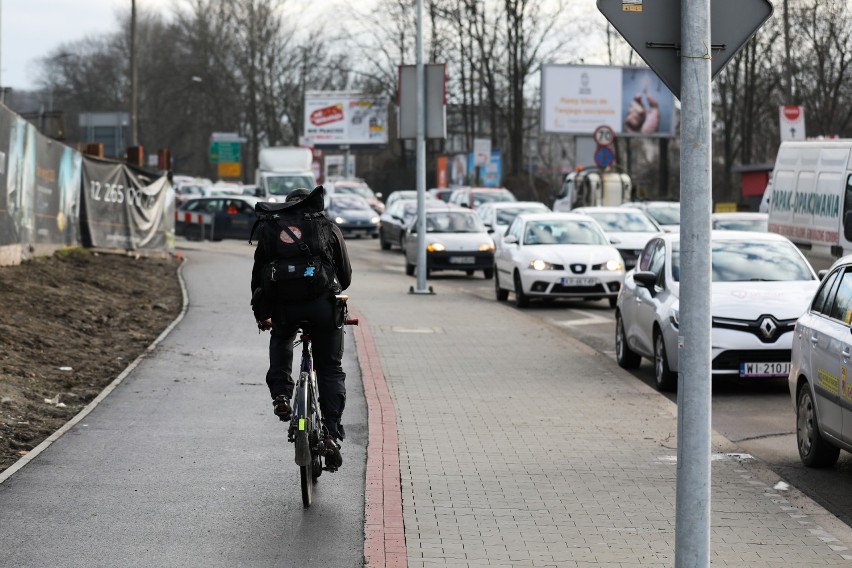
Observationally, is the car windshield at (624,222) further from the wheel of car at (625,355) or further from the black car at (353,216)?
the black car at (353,216)

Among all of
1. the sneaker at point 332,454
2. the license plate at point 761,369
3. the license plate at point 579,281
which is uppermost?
the license plate at point 579,281

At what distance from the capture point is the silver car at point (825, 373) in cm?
855

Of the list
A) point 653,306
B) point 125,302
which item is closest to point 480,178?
point 125,302

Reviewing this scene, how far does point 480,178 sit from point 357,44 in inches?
508

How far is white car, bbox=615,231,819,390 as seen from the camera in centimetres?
1259

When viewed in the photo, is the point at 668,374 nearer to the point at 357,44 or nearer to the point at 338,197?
the point at 338,197

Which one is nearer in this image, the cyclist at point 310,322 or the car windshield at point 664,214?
the cyclist at point 310,322

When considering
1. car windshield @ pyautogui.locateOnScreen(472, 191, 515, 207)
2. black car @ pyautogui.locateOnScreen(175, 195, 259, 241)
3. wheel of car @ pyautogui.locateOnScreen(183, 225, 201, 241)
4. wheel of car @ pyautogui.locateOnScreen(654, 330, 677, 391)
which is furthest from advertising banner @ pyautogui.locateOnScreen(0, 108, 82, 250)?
car windshield @ pyautogui.locateOnScreen(472, 191, 515, 207)

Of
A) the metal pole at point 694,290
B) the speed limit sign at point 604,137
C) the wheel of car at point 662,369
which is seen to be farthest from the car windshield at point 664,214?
the metal pole at point 694,290

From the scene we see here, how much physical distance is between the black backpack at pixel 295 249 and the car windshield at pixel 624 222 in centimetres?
2019

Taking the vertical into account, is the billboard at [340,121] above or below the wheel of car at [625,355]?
above

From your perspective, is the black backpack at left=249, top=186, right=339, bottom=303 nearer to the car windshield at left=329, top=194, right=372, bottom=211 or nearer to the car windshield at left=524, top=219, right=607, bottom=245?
the car windshield at left=524, top=219, right=607, bottom=245

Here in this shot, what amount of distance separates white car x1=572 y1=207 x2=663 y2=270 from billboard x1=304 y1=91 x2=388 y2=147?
57.8m

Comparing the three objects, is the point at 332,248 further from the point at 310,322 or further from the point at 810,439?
the point at 810,439
